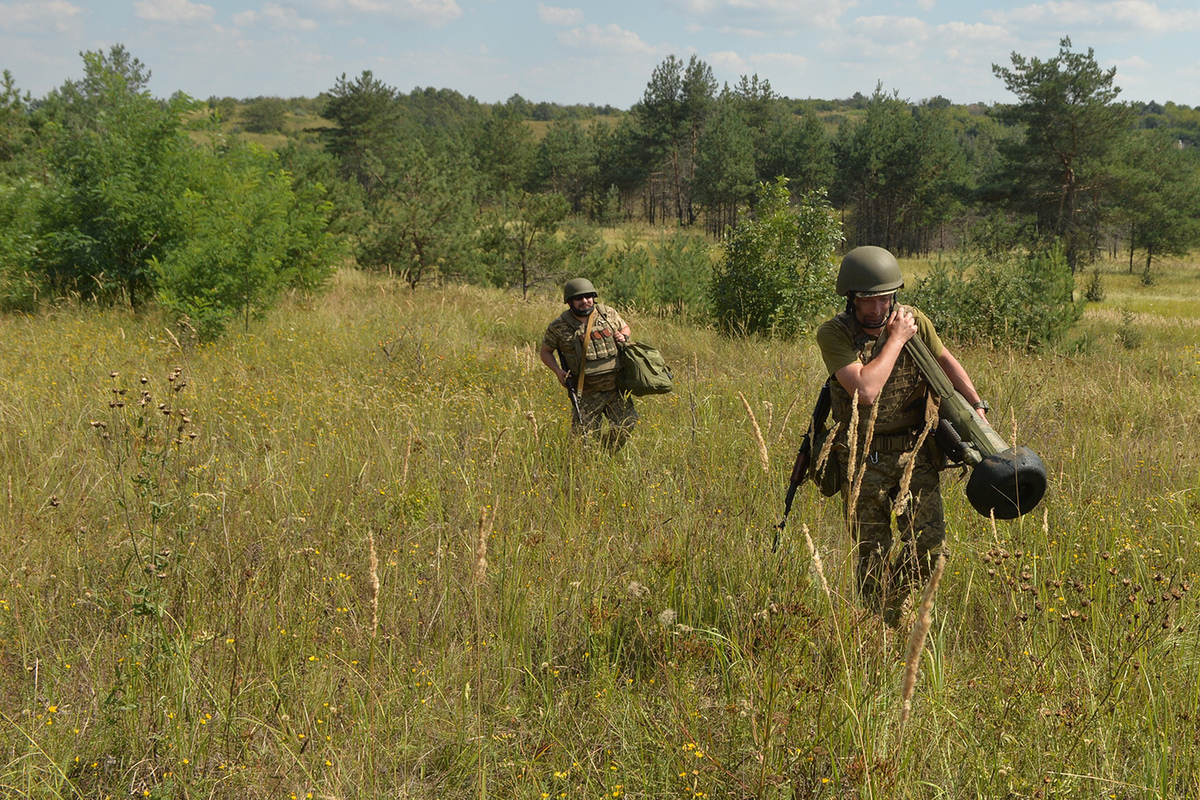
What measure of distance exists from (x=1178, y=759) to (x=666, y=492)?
2.35 m

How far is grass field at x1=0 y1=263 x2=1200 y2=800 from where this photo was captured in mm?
1859

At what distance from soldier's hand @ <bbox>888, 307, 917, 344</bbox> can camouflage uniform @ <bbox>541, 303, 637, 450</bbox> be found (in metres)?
2.31

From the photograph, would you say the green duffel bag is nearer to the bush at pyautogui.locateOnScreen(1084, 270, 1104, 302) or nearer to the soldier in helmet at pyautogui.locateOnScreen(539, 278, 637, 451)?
the soldier in helmet at pyautogui.locateOnScreen(539, 278, 637, 451)

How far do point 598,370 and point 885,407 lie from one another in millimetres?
2411

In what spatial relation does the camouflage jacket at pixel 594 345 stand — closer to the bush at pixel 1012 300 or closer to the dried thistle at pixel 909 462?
the dried thistle at pixel 909 462

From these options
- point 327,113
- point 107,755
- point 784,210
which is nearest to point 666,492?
point 107,755

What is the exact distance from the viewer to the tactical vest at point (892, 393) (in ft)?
9.27

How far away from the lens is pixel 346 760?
1932mm

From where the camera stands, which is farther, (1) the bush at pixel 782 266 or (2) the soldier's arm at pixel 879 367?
(1) the bush at pixel 782 266

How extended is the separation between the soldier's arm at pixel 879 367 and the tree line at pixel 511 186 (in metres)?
7.44

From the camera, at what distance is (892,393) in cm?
282

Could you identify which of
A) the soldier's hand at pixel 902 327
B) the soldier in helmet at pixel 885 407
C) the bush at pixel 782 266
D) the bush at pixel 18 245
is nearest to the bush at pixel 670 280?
the bush at pixel 782 266

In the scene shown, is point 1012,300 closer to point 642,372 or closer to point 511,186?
point 642,372

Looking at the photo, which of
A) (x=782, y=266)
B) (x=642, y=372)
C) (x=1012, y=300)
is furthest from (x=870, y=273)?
(x=1012, y=300)
